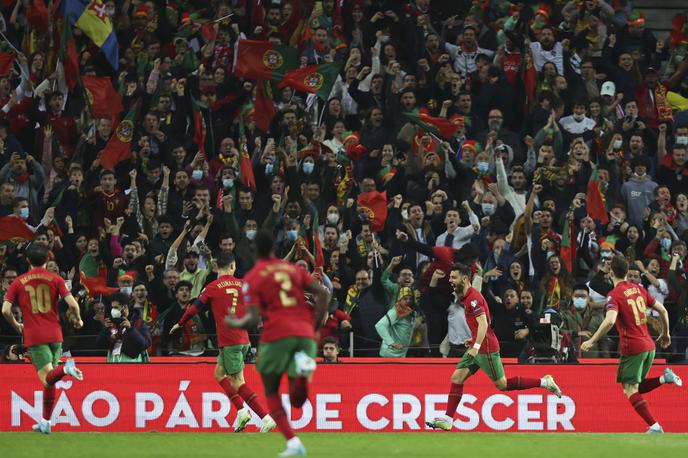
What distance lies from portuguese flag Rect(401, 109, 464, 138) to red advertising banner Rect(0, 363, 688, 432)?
520cm

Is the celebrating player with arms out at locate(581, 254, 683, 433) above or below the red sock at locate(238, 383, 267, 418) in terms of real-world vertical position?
above

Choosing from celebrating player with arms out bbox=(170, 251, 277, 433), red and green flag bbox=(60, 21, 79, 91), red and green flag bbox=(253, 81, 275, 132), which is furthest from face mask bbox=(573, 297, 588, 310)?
red and green flag bbox=(60, 21, 79, 91)

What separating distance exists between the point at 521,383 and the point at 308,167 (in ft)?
20.7

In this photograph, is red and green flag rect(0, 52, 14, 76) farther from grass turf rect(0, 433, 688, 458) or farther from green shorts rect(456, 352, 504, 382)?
green shorts rect(456, 352, 504, 382)

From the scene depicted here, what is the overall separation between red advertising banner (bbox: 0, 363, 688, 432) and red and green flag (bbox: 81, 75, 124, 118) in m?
5.86

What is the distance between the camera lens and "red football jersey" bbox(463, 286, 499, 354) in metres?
16.4

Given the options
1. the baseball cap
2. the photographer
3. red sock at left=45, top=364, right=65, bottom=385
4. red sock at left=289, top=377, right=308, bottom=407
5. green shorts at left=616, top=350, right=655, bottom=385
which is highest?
A: red sock at left=289, top=377, right=308, bottom=407

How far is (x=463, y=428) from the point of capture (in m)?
18.6

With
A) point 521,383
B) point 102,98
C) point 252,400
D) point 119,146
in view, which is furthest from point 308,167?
point 521,383

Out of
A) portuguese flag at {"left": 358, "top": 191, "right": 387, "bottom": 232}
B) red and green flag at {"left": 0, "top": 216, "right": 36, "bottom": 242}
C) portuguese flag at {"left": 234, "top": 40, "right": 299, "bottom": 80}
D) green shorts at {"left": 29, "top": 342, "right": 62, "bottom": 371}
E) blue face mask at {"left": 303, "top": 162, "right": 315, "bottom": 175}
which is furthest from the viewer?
portuguese flag at {"left": 234, "top": 40, "right": 299, "bottom": 80}

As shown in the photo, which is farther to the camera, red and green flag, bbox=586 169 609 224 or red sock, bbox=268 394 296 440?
red and green flag, bbox=586 169 609 224

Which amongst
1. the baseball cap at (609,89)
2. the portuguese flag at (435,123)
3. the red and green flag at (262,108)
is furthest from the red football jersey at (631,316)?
the red and green flag at (262,108)

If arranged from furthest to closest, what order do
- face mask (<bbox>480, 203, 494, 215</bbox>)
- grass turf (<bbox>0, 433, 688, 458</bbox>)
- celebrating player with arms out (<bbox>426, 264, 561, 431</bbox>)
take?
face mask (<bbox>480, 203, 494, 215</bbox>), celebrating player with arms out (<bbox>426, 264, 561, 431</bbox>), grass turf (<bbox>0, 433, 688, 458</bbox>)

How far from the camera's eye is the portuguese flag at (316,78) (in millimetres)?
23172
